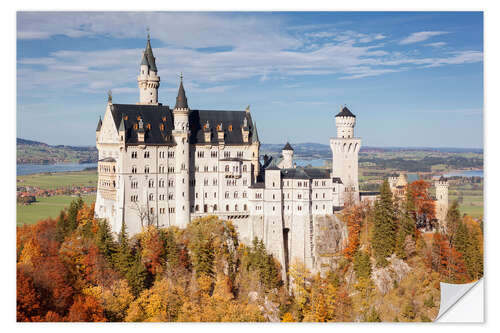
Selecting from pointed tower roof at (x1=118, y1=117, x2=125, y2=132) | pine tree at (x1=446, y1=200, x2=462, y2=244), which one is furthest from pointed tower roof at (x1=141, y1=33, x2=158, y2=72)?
pine tree at (x1=446, y1=200, x2=462, y2=244)

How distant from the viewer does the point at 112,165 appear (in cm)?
4778

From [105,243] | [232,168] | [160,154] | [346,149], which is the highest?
[346,149]

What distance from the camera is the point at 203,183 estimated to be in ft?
163

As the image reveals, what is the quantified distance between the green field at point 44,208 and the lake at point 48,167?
2107 millimetres

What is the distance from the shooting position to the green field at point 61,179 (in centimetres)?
4412

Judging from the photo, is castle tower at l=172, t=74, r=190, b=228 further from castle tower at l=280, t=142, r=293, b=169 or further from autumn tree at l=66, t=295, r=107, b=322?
autumn tree at l=66, t=295, r=107, b=322

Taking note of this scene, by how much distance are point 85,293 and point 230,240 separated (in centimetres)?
1206

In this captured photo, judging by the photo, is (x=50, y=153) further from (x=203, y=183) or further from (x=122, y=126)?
(x=203, y=183)

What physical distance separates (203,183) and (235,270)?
23.3 ft

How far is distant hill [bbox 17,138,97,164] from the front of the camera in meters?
39.7

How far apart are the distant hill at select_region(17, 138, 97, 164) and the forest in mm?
3778

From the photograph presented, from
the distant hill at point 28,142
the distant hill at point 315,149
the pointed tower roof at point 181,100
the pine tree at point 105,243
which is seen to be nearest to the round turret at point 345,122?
the distant hill at point 315,149

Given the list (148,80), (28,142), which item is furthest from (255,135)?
(28,142)
